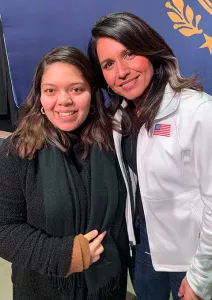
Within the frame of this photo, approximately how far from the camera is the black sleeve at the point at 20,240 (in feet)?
2.89

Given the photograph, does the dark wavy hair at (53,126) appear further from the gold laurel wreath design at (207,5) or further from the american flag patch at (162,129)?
the gold laurel wreath design at (207,5)

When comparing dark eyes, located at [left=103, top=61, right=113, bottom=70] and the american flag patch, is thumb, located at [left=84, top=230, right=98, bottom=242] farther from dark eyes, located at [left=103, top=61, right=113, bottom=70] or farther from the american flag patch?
dark eyes, located at [left=103, top=61, right=113, bottom=70]

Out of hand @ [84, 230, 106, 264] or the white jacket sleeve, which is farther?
hand @ [84, 230, 106, 264]

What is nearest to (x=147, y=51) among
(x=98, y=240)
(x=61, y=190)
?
(x=61, y=190)

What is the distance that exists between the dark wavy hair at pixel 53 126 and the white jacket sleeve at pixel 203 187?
314 millimetres

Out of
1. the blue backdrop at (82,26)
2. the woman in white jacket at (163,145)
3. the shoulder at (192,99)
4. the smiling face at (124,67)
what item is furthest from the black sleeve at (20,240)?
the blue backdrop at (82,26)

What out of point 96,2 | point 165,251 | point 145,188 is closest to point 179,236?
point 165,251

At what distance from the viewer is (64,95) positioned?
88cm

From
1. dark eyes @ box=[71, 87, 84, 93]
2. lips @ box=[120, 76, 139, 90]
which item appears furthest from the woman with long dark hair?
lips @ box=[120, 76, 139, 90]

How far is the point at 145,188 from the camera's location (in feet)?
3.07

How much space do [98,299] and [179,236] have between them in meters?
0.38

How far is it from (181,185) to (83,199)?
1.02 feet

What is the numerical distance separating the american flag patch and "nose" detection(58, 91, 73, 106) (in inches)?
10.7

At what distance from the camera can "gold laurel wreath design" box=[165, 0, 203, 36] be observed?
50.1 inches
